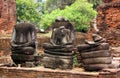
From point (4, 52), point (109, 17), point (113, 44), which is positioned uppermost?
point (109, 17)

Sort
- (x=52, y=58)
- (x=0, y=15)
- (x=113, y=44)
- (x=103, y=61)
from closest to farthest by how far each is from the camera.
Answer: (x=103, y=61) → (x=52, y=58) → (x=113, y=44) → (x=0, y=15)

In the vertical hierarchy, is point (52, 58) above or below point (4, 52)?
above

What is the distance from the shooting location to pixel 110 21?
1274cm

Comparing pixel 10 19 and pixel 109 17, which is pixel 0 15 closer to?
pixel 10 19

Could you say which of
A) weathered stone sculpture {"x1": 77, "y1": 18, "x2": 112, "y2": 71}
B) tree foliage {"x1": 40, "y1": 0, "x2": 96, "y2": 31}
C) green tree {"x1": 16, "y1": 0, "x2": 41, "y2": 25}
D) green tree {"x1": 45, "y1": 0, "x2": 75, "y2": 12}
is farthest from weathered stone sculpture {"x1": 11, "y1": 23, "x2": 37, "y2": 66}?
green tree {"x1": 45, "y1": 0, "x2": 75, "y2": 12}

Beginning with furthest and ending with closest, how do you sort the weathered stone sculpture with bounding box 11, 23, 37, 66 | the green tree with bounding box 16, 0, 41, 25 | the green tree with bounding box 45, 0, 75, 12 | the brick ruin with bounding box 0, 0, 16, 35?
the green tree with bounding box 45, 0, 75, 12, the green tree with bounding box 16, 0, 41, 25, the brick ruin with bounding box 0, 0, 16, 35, the weathered stone sculpture with bounding box 11, 23, 37, 66

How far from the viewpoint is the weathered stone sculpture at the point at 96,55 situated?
29.4 feet

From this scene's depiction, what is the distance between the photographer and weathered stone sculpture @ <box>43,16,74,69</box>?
31.2 ft

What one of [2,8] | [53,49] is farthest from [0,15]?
[53,49]

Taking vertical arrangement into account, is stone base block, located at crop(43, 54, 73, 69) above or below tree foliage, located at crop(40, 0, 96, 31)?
above

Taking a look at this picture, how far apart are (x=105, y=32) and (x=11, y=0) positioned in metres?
8.61

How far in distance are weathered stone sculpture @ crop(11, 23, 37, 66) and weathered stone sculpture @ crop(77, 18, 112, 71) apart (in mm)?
1860

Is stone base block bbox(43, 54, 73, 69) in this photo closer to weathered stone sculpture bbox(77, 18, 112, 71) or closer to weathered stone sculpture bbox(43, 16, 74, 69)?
Answer: weathered stone sculpture bbox(43, 16, 74, 69)

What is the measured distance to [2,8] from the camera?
61.9 ft
